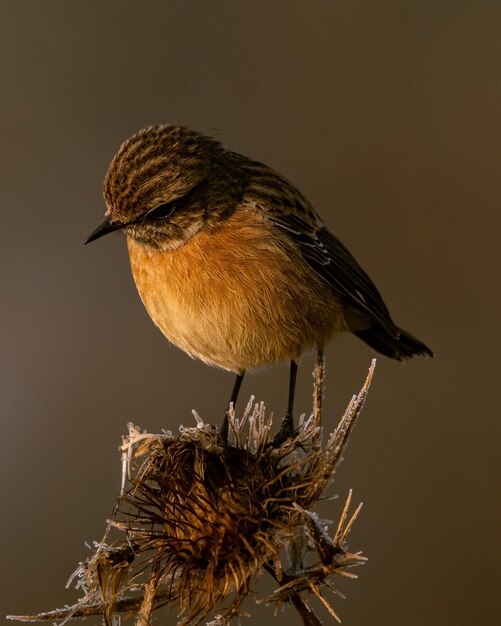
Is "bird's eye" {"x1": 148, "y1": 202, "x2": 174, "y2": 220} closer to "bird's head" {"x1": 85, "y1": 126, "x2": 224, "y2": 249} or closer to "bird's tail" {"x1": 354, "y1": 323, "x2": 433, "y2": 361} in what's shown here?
"bird's head" {"x1": 85, "y1": 126, "x2": 224, "y2": 249}

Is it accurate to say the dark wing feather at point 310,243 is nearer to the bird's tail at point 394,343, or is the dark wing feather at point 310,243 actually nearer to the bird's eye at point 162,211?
the bird's tail at point 394,343

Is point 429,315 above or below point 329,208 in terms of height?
below

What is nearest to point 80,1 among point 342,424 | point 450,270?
point 450,270

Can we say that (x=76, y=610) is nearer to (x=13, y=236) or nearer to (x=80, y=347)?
A: (x=80, y=347)

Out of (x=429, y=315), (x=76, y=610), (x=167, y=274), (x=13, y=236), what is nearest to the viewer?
(x=76, y=610)

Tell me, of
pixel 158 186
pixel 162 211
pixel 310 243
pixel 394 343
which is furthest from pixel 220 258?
pixel 394 343

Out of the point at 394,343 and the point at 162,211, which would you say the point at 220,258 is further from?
the point at 394,343

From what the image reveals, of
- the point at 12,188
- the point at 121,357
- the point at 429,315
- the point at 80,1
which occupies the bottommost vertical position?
the point at 121,357

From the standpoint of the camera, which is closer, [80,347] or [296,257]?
[296,257]

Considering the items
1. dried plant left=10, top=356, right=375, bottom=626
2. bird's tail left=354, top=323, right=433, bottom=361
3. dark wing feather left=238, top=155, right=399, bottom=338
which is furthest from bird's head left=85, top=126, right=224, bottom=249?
bird's tail left=354, top=323, right=433, bottom=361
